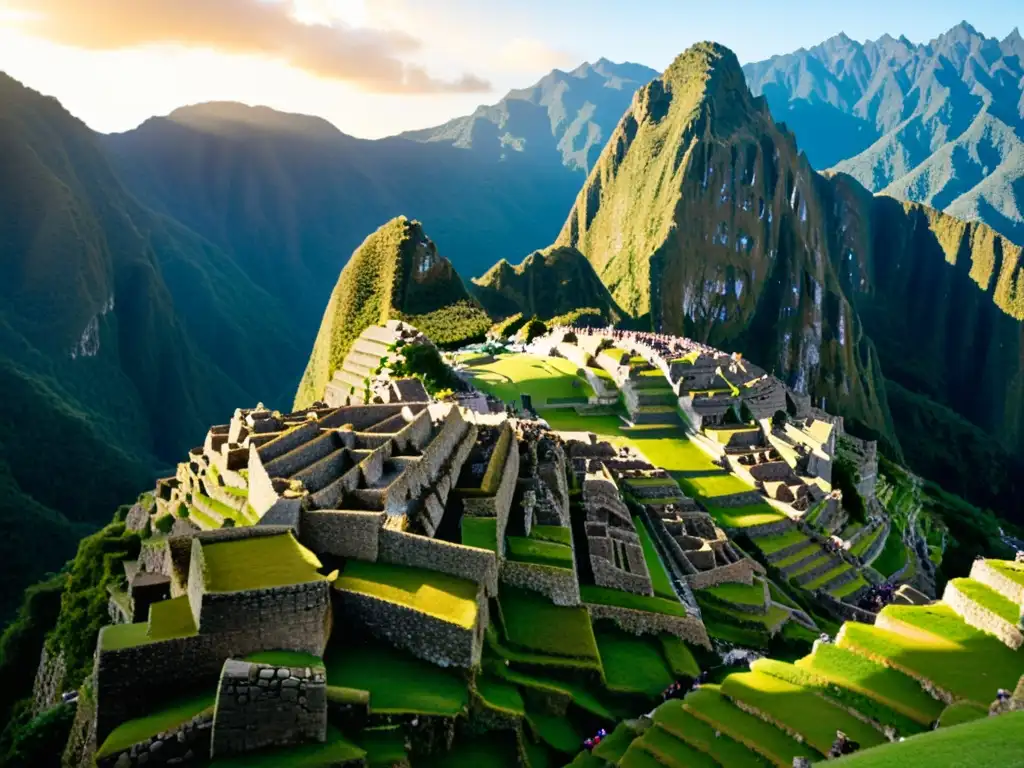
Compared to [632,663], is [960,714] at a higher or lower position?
higher

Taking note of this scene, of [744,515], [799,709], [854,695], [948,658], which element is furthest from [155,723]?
[744,515]

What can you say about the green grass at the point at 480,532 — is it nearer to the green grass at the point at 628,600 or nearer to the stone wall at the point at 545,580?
the stone wall at the point at 545,580

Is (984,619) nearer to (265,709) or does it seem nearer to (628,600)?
(628,600)

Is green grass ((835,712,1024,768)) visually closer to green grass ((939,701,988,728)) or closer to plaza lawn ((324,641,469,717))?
green grass ((939,701,988,728))

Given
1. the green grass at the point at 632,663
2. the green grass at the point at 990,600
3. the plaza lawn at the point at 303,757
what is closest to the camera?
the plaza lawn at the point at 303,757

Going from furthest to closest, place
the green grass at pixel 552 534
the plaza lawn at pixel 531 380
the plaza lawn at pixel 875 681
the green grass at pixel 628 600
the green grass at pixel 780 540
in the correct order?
the plaza lawn at pixel 531 380 < the green grass at pixel 780 540 < the green grass at pixel 552 534 < the green grass at pixel 628 600 < the plaza lawn at pixel 875 681

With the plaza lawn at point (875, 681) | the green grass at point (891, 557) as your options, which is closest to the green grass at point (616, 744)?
the plaza lawn at point (875, 681)
